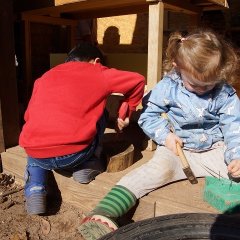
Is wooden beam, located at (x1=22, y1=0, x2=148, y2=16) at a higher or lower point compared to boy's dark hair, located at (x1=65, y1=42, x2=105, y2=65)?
higher

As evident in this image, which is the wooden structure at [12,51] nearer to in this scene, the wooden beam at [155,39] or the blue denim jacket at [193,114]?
the wooden beam at [155,39]

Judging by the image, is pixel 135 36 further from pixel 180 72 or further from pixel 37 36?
pixel 180 72

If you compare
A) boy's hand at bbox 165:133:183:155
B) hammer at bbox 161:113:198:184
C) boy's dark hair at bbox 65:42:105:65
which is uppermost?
boy's dark hair at bbox 65:42:105:65

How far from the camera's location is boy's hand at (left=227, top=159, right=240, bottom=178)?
67.4 inches

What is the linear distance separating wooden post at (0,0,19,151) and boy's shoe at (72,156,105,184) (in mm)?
753

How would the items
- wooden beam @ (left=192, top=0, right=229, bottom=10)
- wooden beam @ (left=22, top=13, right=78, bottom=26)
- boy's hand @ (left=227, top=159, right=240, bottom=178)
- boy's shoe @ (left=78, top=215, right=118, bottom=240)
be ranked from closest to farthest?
boy's shoe @ (left=78, top=215, right=118, bottom=240), boy's hand @ (left=227, top=159, right=240, bottom=178), wooden beam @ (left=192, top=0, right=229, bottom=10), wooden beam @ (left=22, top=13, right=78, bottom=26)

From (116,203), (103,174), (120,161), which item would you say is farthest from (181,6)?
(116,203)

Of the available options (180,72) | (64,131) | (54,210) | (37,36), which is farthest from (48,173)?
(37,36)

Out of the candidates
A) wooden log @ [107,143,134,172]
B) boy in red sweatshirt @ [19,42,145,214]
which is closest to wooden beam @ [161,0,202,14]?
boy in red sweatshirt @ [19,42,145,214]

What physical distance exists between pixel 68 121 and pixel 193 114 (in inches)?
27.5

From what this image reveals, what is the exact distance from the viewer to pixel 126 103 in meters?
2.06

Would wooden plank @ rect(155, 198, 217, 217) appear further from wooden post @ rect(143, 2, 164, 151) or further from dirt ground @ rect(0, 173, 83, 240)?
wooden post @ rect(143, 2, 164, 151)

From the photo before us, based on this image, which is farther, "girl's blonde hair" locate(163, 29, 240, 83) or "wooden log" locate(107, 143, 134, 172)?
"wooden log" locate(107, 143, 134, 172)

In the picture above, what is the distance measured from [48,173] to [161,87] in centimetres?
85
